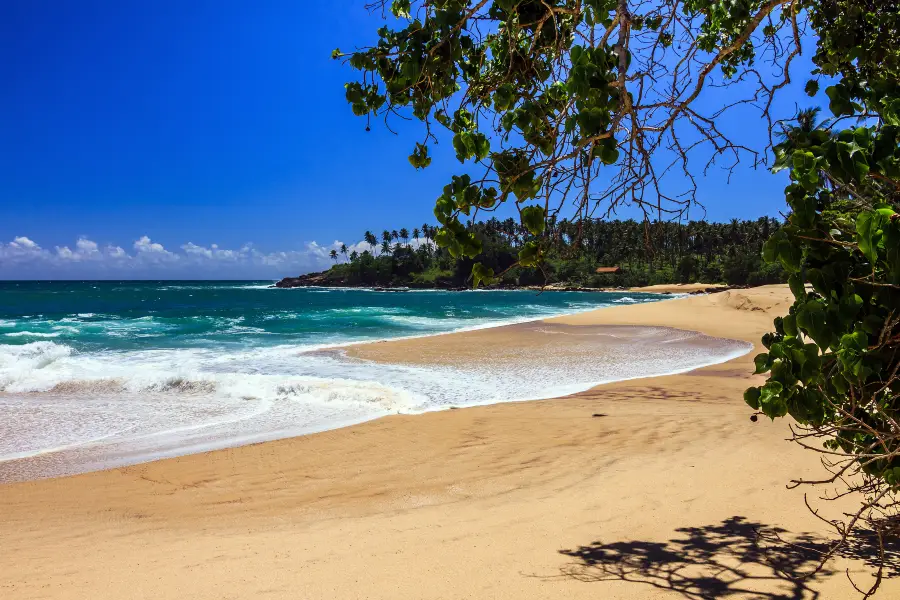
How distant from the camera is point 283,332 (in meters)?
26.1

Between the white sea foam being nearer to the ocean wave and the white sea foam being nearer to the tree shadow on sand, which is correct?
the tree shadow on sand

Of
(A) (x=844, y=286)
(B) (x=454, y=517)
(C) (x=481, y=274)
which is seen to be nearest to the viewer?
(A) (x=844, y=286)

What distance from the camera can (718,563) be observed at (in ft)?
11.6

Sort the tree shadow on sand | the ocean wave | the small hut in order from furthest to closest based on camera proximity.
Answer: the small hut, the ocean wave, the tree shadow on sand

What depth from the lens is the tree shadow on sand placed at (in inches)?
127

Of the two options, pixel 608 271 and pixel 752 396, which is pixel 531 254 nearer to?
pixel 752 396

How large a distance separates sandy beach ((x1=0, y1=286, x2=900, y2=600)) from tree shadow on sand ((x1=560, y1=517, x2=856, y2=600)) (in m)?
0.02

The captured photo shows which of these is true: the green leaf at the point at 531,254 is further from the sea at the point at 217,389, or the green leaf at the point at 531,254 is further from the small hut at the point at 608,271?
the small hut at the point at 608,271

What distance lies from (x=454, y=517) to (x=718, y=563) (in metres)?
2.06

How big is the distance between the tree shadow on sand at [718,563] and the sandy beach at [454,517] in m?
0.02

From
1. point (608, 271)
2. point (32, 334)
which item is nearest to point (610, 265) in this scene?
point (608, 271)

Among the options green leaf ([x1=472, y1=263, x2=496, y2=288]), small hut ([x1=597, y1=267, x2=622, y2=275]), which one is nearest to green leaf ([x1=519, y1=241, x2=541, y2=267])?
green leaf ([x1=472, y1=263, x2=496, y2=288])

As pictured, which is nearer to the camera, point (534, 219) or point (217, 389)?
point (534, 219)

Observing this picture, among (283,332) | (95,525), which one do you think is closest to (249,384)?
(95,525)
